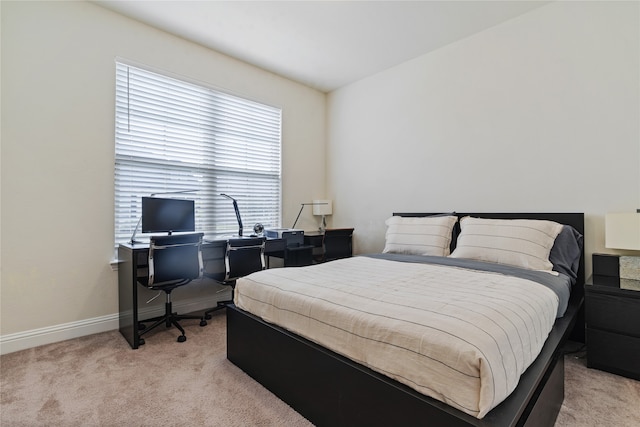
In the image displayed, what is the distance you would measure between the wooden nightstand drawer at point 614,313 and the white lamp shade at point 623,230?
0.36m

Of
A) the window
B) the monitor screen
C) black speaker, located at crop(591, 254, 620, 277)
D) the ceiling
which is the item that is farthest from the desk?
black speaker, located at crop(591, 254, 620, 277)

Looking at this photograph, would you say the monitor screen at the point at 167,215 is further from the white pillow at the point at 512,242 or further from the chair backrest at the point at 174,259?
the white pillow at the point at 512,242

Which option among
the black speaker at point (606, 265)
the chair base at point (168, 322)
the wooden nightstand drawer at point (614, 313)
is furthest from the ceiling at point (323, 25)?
the chair base at point (168, 322)

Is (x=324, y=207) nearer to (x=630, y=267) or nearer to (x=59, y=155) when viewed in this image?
(x=59, y=155)

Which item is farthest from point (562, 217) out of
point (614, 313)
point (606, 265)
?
point (614, 313)

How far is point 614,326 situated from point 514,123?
1827 millimetres

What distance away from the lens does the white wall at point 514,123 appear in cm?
243

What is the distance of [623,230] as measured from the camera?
2121 millimetres

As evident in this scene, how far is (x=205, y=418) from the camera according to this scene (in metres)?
1.61

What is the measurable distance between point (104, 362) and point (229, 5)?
303 cm

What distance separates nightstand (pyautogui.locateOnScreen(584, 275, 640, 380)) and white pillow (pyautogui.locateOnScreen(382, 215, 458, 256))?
1.09 m

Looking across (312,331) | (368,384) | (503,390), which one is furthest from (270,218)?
(503,390)

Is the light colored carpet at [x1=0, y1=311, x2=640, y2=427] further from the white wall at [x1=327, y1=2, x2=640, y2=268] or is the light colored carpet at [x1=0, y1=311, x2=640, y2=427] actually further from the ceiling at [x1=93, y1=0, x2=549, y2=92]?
the ceiling at [x1=93, y1=0, x2=549, y2=92]

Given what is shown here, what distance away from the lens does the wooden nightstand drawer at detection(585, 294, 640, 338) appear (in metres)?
1.98
